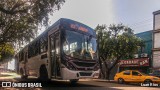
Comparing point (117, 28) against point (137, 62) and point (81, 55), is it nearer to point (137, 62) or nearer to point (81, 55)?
point (137, 62)

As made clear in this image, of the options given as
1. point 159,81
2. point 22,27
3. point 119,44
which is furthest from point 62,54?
point 119,44

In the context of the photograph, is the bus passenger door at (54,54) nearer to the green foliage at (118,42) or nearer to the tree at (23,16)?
the tree at (23,16)

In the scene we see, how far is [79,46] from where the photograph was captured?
1507 cm

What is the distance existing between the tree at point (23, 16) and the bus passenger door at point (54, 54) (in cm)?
423

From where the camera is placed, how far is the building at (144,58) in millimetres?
37000

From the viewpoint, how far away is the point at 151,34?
124ft

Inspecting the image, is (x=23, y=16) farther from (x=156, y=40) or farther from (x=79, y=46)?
(x=156, y=40)

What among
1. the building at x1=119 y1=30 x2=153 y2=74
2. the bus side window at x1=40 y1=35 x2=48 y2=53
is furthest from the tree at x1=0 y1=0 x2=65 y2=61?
the building at x1=119 y1=30 x2=153 y2=74

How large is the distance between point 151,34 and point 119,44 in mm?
5337

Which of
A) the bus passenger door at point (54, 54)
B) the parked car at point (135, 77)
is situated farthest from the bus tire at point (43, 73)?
the parked car at point (135, 77)

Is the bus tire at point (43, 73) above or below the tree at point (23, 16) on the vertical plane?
below

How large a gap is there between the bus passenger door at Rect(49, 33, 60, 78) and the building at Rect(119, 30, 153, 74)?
23431 millimetres

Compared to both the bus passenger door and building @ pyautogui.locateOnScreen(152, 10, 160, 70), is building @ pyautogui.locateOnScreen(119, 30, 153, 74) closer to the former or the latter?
building @ pyautogui.locateOnScreen(152, 10, 160, 70)

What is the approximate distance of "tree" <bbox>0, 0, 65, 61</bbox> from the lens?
770 inches
